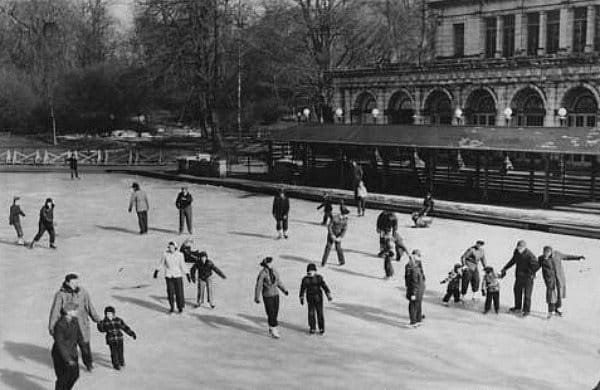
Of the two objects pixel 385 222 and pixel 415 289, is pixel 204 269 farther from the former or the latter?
pixel 385 222

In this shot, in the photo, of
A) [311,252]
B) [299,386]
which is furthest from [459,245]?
[299,386]

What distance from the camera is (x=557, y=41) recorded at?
4506 centimetres

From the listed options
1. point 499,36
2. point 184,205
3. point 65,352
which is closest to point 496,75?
point 499,36

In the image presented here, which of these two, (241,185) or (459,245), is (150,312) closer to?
(459,245)

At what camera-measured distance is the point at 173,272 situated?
49.3ft

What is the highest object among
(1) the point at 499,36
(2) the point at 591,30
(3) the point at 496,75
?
(1) the point at 499,36

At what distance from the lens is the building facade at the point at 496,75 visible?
127ft

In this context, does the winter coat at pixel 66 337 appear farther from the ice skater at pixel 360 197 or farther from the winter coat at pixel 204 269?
the ice skater at pixel 360 197

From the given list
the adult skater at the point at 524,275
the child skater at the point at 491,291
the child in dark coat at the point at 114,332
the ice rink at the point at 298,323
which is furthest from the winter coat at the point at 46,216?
the adult skater at the point at 524,275

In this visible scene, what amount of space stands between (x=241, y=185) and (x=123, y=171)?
1237 centimetres

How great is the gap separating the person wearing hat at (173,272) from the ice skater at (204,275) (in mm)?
468

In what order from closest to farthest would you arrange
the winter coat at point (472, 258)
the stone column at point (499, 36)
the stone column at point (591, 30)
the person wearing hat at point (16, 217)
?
the winter coat at point (472, 258)
the person wearing hat at point (16, 217)
the stone column at point (591, 30)
the stone column at point (499, 36)

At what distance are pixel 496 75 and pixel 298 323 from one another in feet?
98.3

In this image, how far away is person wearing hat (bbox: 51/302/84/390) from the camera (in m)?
10.5
